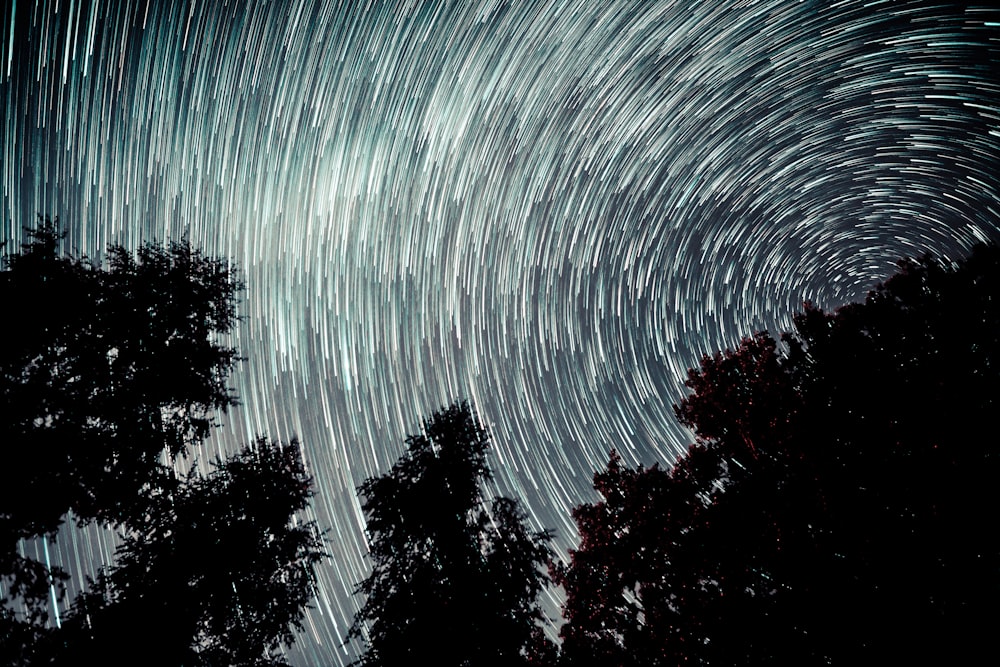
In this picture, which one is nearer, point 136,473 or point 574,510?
point 136,473

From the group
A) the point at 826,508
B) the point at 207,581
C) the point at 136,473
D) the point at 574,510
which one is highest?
the point at 136,473

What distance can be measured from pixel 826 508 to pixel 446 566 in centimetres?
877

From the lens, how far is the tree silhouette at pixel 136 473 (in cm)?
589

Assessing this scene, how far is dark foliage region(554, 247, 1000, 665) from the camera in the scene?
21.0 ft

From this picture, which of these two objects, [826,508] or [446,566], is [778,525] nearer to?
[826,508]

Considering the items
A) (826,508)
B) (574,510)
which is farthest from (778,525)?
(574,510)

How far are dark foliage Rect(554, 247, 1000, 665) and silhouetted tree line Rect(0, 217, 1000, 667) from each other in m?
0.04

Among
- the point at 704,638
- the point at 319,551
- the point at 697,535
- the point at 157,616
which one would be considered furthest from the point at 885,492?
the point at 157,616

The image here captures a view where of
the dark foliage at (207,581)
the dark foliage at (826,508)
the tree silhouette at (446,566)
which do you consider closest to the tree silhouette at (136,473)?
the dark foliage at (207,581)

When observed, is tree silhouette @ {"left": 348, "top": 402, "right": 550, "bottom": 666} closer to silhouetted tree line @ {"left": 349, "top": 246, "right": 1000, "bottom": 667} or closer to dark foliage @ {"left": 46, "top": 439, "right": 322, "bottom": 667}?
silhouetted tree line @ {"left": 349, "top": 246, "right": 1000, "bottom": 667}

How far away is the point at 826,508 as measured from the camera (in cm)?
736

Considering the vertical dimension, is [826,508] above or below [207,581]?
below

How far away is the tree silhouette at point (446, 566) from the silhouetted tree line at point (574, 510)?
6 cm

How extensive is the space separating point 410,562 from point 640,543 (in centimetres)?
608
